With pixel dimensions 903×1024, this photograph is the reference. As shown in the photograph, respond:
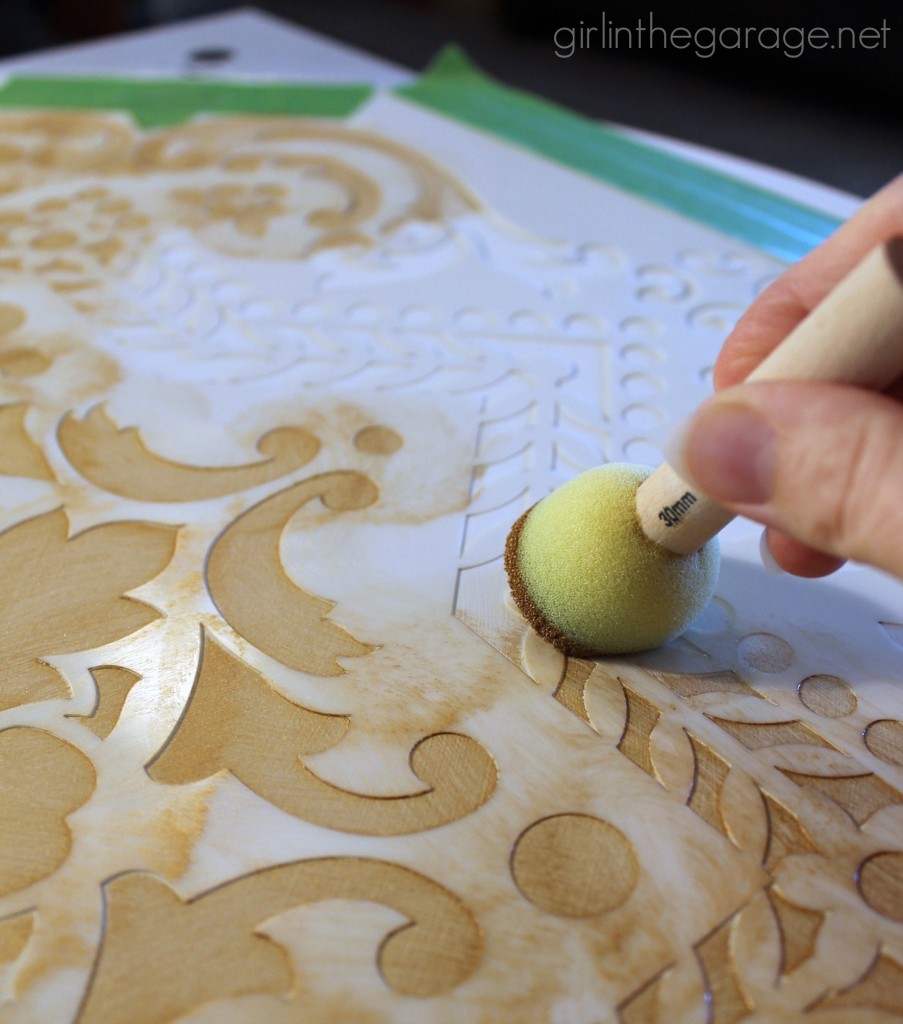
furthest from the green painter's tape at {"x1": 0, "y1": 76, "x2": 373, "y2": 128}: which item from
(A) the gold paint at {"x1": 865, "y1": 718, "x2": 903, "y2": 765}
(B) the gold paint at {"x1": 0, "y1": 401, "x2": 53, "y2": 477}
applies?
(A) the gold paint at {"x1": 865, "y1": 718, "x2": 903, "y2": 765}

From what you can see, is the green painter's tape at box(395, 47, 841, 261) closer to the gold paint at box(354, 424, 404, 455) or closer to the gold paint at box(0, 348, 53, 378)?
the gold paint at box(354, 424, 404, 455)

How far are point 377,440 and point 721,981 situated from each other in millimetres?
369

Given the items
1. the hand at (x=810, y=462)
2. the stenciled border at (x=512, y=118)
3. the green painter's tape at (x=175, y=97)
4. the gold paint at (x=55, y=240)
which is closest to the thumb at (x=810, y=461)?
the hand at (x=810, y=462)

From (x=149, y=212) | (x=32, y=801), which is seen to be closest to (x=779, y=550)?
(x=32, y=801)

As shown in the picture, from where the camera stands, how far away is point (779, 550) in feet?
1.56

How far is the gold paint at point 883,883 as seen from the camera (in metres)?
0.37

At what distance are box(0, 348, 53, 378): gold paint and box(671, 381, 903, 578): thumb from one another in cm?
49

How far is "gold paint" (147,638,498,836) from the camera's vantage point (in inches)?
15.8

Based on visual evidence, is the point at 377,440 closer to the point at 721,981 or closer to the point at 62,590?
the point at 62,590

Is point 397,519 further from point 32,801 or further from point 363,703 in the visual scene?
point 32,801

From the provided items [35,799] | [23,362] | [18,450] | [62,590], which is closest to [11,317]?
[23,362]

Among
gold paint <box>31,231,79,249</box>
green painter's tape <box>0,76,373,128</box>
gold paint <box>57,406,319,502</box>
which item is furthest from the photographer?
green painter's tape <box>0,76,373,128</box>

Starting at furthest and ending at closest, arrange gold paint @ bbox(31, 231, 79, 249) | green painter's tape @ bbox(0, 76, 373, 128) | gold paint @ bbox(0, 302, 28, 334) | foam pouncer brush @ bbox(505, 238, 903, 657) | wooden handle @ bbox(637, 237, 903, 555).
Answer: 1. green painter's tape @ bbox(0, 76, 373, 128)
2. gold paint @ bbox(31, 231, 79, 249)
3. gold paint @ bbox(0, 302, 28, 334)
4. foam pouncer brush @ bbox(505, 238, 903, 657)
5. wooden handle @ bbox(637, 237, 903, 555)

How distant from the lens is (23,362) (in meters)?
0.67
